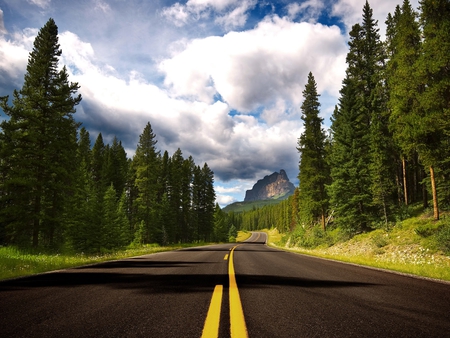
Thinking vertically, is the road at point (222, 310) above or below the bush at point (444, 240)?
above

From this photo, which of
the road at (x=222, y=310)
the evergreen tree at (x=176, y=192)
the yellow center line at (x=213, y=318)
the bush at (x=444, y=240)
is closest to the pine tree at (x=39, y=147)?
the road at (x=222, y=310)

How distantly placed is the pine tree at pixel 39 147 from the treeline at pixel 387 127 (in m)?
25.3

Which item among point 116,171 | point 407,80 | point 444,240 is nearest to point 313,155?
point 407,80

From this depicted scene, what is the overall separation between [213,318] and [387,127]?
1209 inches

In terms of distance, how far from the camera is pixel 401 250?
1528 centimetres

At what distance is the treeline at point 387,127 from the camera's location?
16078 millimetres

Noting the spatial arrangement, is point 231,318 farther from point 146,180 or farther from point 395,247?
point 146,180

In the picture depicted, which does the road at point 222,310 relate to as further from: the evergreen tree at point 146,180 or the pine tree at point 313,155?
the evergreen tree at point 146,180

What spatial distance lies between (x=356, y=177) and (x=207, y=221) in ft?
127

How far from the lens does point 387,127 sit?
26.5m

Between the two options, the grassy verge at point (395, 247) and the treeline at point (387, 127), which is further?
the treeline at point (387, 127)

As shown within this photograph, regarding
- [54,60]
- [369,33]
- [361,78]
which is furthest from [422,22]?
[54,60]

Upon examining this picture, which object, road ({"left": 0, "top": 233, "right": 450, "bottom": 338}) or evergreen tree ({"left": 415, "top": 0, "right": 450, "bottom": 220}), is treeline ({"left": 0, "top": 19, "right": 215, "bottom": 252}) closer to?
road ({"left": 0, "top": 233, "right": 450, "bottom": 338})

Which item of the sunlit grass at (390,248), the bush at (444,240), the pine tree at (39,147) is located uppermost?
the pine tree at (39,147)
